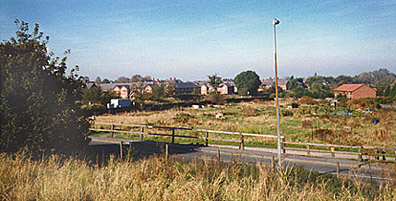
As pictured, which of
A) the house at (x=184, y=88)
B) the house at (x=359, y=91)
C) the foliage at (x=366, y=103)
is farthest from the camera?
the house at (x=184, y=88)

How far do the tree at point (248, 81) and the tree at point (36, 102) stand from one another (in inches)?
3153

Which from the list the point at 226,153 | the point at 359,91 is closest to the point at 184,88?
the point at 359,91

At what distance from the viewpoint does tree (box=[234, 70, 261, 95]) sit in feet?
304

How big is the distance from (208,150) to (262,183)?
14574 mm

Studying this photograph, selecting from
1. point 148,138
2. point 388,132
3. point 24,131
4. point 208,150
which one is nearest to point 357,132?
point 388,132

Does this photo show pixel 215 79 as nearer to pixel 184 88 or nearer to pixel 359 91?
pixel 184 88

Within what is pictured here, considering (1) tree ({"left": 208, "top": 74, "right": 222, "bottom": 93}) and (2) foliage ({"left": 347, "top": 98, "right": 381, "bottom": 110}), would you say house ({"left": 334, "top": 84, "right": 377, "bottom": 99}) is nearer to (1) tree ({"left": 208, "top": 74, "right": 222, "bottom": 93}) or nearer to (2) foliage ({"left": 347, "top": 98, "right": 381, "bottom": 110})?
(2) foliage ({"left": 347, "top": 98, "right": 381, "bottom": 110})

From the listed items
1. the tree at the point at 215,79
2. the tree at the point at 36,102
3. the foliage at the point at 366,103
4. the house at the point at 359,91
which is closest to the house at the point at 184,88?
the tree at the point at 215,79

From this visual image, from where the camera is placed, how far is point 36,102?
400 inches

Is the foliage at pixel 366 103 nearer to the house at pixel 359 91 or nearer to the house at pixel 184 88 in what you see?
the house at pixel 359 91

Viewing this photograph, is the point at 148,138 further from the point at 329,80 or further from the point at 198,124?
the point at 329,80

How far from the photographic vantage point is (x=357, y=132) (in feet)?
83.9

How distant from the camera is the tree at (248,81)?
92.6 m

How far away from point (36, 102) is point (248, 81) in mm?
85880
